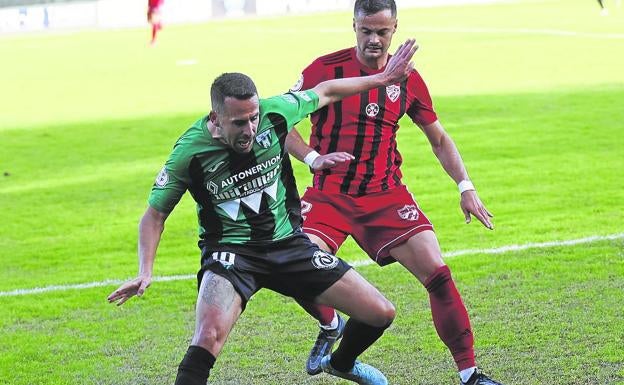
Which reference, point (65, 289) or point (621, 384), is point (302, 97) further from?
point (65, 289)

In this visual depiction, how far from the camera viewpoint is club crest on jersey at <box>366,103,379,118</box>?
7.91 m

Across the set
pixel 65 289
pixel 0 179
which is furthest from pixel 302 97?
pixel 0 179

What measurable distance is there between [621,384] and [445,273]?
1.17 m

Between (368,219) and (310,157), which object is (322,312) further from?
(310,157)

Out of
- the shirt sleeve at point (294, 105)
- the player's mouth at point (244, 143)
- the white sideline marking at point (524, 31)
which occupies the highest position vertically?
the shirt sleeve at point (294, 105)

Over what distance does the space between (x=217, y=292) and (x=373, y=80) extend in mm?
1548

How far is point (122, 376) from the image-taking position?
26.0 ft

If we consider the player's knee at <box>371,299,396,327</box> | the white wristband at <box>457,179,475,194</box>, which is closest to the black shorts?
the player's knee at <box>371,299,396,327</box>

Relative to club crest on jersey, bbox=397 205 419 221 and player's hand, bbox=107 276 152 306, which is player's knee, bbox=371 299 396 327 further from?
player's hand, bbox=107 276 152 306

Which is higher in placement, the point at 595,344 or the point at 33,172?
the point at 595,344

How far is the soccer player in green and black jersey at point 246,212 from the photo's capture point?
6410 millimetres

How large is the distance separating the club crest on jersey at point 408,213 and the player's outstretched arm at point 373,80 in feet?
2.86

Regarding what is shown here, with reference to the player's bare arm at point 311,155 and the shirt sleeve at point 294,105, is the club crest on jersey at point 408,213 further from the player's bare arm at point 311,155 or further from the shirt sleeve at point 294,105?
the shirt sleeve at point 294,105

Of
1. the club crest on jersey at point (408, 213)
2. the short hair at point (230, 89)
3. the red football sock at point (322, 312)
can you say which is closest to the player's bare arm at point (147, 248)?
the short hair at point (230, 89)
